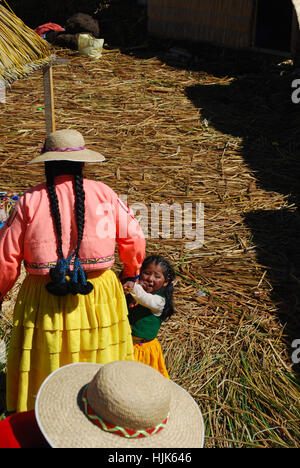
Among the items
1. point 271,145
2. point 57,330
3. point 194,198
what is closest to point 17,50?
point 57,330

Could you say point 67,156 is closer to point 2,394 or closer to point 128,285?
point 128,285

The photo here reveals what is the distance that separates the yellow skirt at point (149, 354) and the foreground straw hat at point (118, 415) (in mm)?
1500

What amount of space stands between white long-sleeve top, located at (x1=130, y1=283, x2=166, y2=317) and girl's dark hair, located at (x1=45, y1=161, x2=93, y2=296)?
18.8 inches

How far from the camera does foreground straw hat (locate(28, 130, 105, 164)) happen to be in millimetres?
2641

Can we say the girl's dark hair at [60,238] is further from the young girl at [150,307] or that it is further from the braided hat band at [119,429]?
the braided hat band at [119,429]

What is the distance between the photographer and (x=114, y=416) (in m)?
1.73

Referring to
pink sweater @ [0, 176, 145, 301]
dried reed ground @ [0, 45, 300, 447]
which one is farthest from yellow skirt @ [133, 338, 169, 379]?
pink sweater @ [0, 176, 145, 301]

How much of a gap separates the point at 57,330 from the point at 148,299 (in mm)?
638

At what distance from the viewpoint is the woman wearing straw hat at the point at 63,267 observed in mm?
2650

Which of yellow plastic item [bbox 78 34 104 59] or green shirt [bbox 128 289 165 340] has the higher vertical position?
yellow plastic item [bbox 78 34 104 59]

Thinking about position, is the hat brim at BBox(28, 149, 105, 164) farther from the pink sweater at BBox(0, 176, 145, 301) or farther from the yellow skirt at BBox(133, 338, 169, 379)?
the yellow skirt at BBox(133, 338, 169, 379)

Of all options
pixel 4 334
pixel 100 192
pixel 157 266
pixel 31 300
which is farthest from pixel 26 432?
pixel 4 334

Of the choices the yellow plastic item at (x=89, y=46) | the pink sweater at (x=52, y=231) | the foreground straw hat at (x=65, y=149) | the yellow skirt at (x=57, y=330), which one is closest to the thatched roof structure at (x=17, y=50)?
the foreground straw hat at (x=65, y=149)
